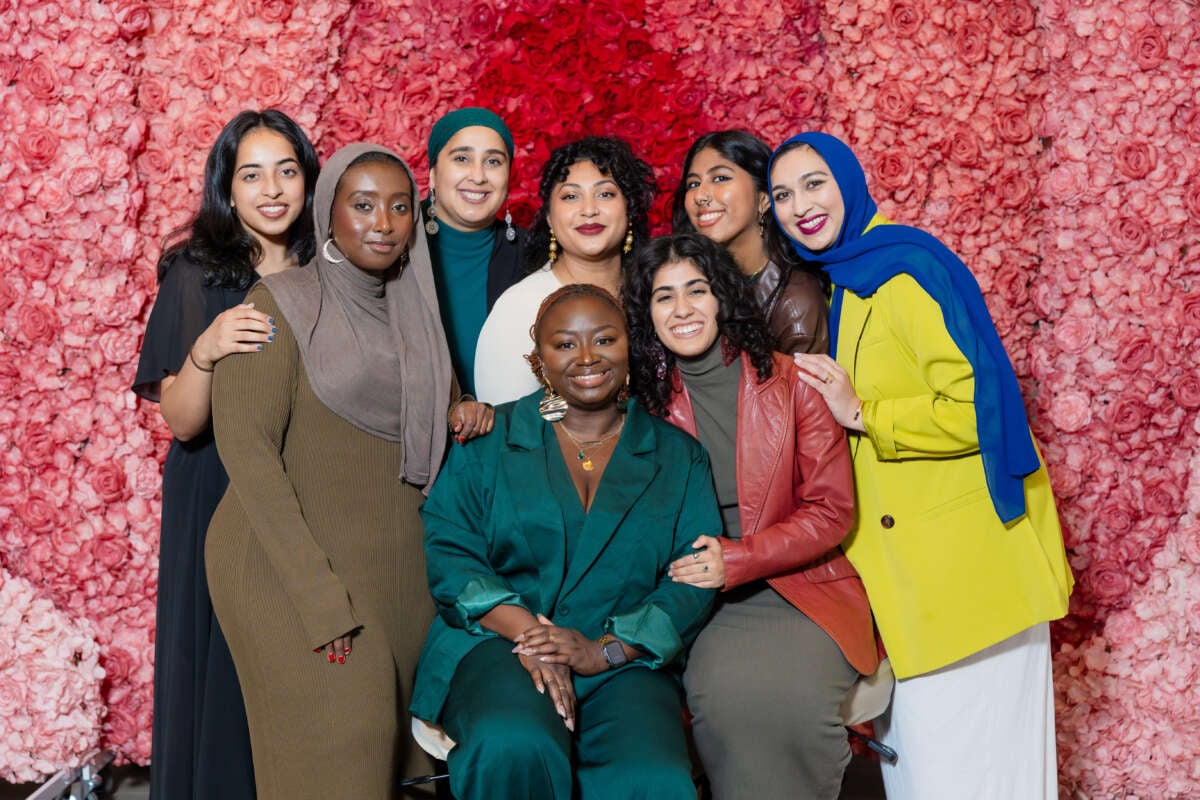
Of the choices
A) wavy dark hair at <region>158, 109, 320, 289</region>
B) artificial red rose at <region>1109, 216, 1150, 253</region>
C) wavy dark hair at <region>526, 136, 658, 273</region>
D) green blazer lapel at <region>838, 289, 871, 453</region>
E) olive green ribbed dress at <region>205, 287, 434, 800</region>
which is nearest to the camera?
olive green ribbed dress at <region>205, 287, 434, 800</region>

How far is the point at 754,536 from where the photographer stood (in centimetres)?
283

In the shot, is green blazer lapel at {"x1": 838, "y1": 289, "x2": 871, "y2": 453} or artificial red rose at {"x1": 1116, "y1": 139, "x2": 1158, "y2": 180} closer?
green blazer lapel at {"x1": 838, "y1": 289, "x2": 871, "y2": 453}

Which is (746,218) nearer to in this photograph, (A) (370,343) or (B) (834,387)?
(B) (834,387)

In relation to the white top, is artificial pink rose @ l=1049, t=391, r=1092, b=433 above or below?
below

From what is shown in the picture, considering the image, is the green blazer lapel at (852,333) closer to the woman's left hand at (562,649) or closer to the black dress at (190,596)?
the woman's left hand at (562,649)

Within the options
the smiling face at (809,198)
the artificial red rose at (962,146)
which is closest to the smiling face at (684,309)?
the smiling face at (809,198)

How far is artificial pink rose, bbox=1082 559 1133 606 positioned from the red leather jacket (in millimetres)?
1556

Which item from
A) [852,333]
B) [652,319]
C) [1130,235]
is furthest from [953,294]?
[1130,235]

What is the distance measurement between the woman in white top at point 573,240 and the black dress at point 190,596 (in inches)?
29.7

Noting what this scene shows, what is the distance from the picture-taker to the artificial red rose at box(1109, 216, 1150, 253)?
157 inches

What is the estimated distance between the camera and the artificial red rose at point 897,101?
4047mm

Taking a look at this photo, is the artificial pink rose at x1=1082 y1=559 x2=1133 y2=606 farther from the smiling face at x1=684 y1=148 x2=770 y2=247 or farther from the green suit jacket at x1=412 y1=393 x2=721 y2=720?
the green suit jacket at x1=412 y1=393 x2=721 y2=720

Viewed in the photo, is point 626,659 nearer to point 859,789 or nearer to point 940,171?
point 859,789

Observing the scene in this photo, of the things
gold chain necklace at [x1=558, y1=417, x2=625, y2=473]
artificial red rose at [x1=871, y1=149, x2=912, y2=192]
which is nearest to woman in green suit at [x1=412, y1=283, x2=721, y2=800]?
gold chain necklace at [x1=558, y1=417, x2=625, y2=473]
